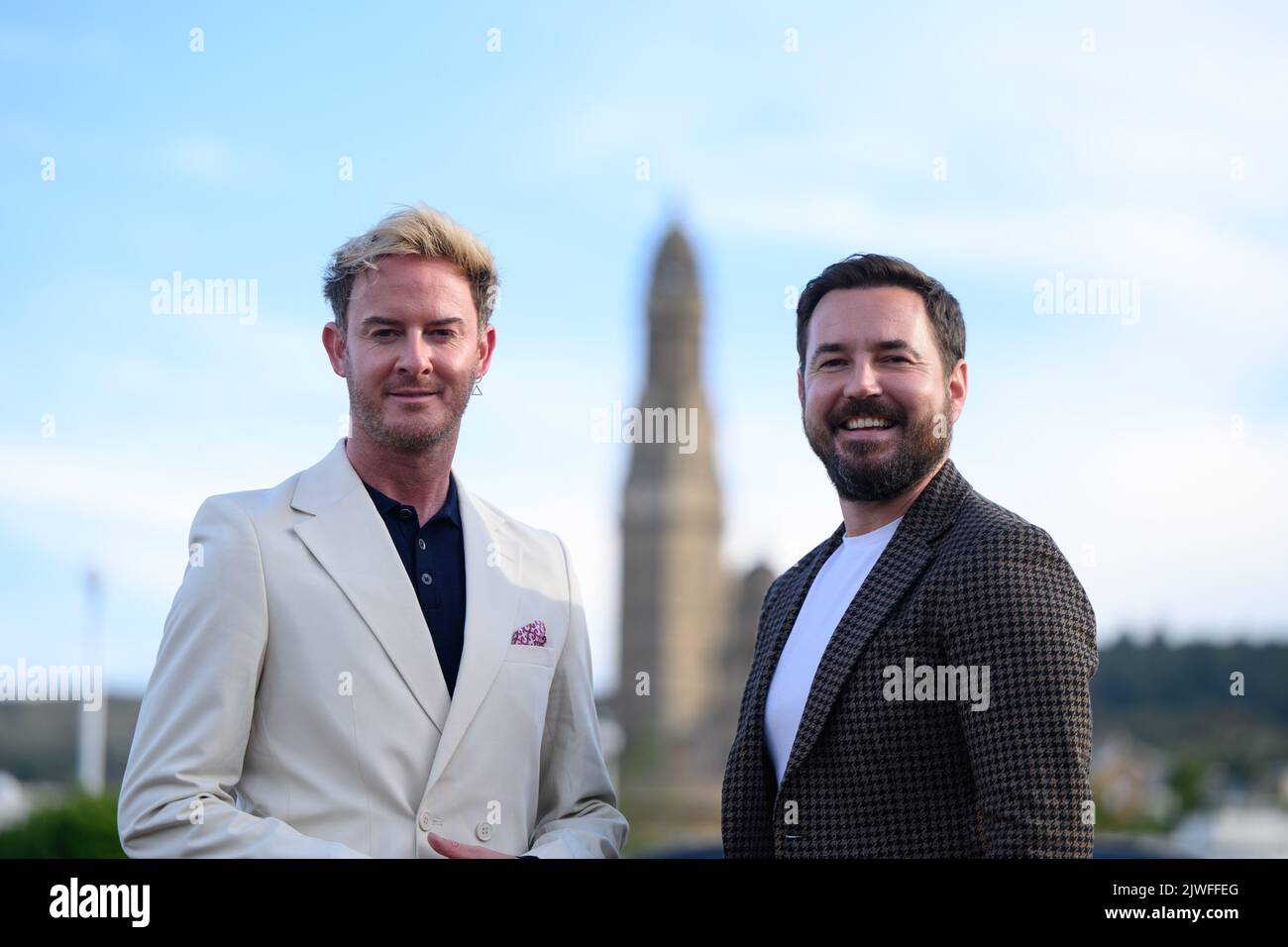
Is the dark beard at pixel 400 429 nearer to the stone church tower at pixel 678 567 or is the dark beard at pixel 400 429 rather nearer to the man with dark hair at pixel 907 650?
the man with dark hair at pixel 907 650

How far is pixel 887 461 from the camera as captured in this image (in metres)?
3.83

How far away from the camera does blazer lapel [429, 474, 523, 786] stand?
368 cm

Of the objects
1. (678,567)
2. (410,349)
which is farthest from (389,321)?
(678,567)

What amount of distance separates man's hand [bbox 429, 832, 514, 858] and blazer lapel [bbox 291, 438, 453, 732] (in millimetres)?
253

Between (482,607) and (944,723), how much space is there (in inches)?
42.5

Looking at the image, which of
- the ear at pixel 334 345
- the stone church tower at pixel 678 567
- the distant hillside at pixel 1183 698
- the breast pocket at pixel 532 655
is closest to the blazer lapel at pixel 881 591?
the breast pocket at pixel 532 655

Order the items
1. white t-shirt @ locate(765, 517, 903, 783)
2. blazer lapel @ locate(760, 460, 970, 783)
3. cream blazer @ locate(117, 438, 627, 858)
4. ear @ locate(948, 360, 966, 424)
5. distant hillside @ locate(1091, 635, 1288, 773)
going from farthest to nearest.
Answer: distant hillside @ locate(1091, 635, 1288, 773)
ear @ locate(948, 360, 966, 424)
white t-shirt @ locate(765, 517, 903, 783)
blazer lapel @ locate(760, 460, 970, 783)
cream blazer @ locate(117, 438, 627, 858)

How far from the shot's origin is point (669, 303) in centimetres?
10212

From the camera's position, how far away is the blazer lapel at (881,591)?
11.9ft

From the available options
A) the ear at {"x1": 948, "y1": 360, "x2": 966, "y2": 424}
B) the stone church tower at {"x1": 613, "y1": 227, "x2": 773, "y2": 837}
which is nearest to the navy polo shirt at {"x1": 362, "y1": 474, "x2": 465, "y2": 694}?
the ear at {"x1": 948, "y1": 360, "x2": 966, "y2": 424}

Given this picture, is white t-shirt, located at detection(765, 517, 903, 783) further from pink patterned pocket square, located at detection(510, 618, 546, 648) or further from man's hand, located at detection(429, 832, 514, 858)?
man's hand, located at detection(429, 832, 514, 858)
